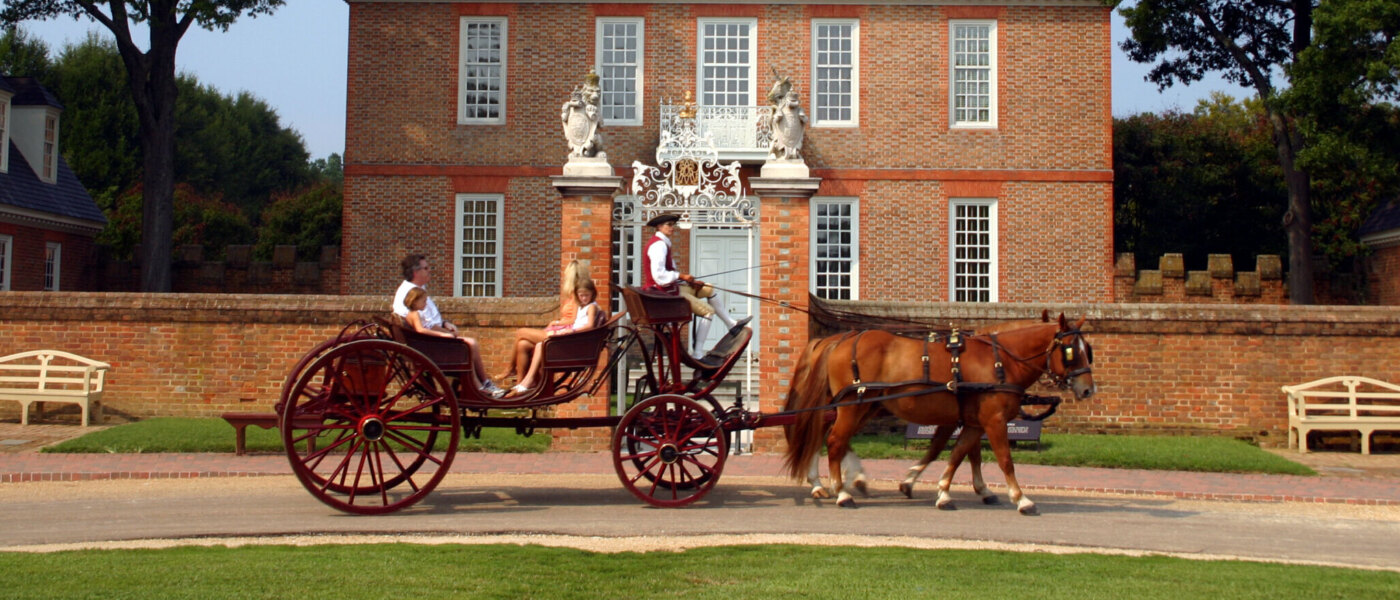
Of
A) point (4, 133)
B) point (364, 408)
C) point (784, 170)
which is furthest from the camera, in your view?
point (4, 133)

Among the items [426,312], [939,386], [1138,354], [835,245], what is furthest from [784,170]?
[835,245]

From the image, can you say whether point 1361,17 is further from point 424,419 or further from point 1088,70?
point 424,419

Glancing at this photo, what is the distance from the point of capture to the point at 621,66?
2311cm

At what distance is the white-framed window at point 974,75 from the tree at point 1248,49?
2436 mm

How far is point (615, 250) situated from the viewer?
1956 cm

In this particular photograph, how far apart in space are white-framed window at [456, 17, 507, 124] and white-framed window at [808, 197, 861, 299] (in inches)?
261

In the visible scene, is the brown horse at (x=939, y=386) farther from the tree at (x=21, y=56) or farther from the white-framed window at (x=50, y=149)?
the tree at (x=21, y=56)

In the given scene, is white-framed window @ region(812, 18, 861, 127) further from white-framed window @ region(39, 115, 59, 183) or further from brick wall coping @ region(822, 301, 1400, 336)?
white-framed window @ region(39, 115, 59, 183)

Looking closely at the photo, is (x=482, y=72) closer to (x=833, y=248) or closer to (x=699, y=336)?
(x=833, y=248)

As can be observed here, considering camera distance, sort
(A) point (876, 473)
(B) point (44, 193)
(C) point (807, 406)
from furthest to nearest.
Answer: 1. (B) point (44, 193)
2. (A) point (876, 473)
3. (C) point (807, 406)

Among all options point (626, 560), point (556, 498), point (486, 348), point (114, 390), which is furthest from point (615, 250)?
point (626, 560)

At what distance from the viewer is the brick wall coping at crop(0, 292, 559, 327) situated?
14156 millimetres

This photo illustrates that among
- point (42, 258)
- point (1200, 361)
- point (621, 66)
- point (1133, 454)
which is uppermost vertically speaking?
point (621, 66)

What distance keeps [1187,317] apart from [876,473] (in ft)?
16.8
